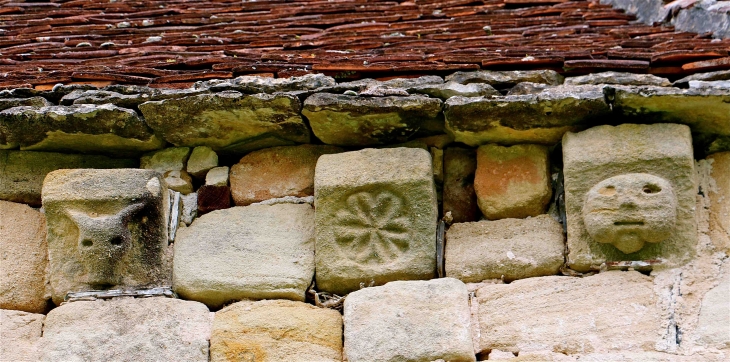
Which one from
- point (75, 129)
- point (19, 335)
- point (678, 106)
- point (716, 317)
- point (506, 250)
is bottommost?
point (19, 335)

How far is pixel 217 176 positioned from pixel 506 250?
108cm

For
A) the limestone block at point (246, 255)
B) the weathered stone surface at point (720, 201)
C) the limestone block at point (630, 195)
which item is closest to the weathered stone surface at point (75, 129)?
the limestone block at point (246, 255)

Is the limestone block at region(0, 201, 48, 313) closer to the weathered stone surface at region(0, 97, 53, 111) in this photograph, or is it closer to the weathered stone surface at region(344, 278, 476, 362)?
the weathered stone surface at region(0, 97, 53, 111)

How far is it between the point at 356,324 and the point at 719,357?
1096 millimetres

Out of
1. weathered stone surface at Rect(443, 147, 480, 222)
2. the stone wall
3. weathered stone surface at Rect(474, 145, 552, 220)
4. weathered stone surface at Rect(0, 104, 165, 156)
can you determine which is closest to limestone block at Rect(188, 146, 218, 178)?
the stone wall

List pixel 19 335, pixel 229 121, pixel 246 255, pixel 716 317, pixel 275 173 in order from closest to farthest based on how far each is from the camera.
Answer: pixel 716 317
pixel 19 335
pixel 246 255
pixel 229 121
pixel 275 173

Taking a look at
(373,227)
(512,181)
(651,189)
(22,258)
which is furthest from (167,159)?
(651,189)

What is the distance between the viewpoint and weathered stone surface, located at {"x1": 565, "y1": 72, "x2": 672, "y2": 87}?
3506mm

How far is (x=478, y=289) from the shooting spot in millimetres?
3338

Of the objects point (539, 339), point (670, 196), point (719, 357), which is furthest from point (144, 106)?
Result: point (719, 357)

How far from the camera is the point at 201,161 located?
375cm

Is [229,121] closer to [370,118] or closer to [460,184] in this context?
[370,118]


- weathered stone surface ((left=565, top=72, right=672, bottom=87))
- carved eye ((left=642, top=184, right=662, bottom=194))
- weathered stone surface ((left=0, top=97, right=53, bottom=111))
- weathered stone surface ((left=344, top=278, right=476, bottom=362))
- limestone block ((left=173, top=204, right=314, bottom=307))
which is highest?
weathered stone surface ((left=565, top=72, right=672, bottom=87))

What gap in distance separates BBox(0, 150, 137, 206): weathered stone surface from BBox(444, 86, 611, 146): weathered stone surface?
1264mm
